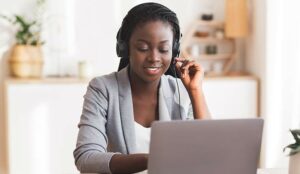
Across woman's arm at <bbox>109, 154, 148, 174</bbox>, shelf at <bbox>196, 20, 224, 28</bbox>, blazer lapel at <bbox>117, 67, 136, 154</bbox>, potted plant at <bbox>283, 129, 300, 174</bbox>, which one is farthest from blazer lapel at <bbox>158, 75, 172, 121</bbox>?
shelf at <bbox>196, 20, 224, 28</bbox>

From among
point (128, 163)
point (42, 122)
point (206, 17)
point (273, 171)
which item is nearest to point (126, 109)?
point (128, 163)

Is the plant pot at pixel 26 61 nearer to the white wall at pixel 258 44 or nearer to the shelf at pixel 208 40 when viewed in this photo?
the shelf at pixel 208 40

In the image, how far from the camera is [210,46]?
3.43 metres

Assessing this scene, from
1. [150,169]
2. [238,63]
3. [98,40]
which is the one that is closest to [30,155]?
[98,40]

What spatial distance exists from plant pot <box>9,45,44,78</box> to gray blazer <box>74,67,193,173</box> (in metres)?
1.59

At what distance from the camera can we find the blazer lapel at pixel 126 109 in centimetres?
155

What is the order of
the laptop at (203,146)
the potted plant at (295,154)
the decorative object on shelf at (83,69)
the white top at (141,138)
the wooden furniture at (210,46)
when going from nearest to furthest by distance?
the laptop at (203,146), the potted plant at (295,154), the white top at (141,138), the decorative object on shelf at (83,69), the wooden furniture at (210,46)

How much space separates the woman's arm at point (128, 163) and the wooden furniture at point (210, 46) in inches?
79.7

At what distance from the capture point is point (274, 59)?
3.13 metres

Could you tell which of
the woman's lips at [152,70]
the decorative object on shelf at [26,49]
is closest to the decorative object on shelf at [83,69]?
the decorative object on shelf at [26,49]

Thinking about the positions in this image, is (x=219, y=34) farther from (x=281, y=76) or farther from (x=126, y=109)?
(x=126, y=109)

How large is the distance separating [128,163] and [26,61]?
1.93m

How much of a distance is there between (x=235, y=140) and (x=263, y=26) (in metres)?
2.18

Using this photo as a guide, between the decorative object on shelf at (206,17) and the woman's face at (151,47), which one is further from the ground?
the decorative object on shelf at (206,17)
